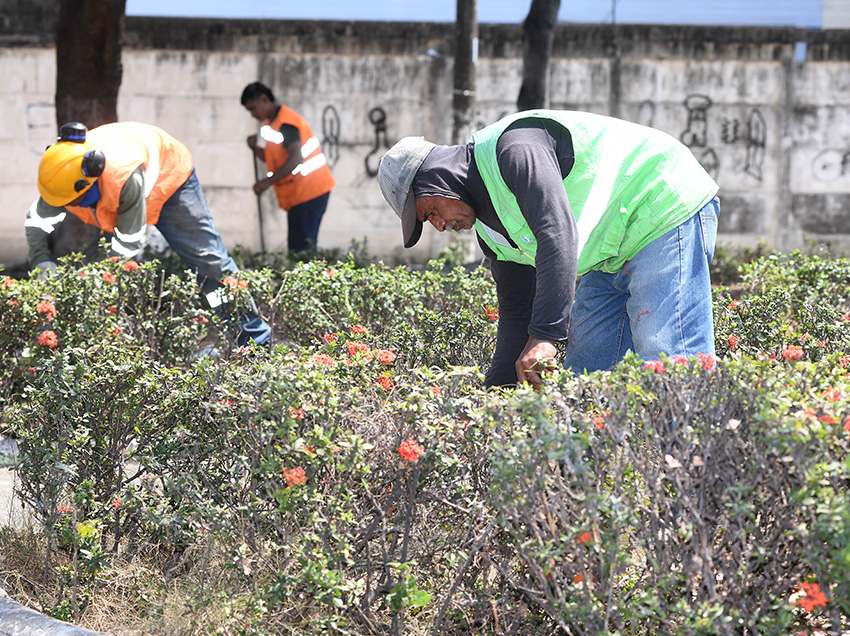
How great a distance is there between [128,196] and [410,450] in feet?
10.9

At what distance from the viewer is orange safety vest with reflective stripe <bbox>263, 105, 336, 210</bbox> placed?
27.7 ft

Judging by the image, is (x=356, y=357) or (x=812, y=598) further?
(x=356, y=357)

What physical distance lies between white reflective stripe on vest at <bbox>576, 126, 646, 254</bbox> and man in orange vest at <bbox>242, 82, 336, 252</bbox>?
5.47 meters

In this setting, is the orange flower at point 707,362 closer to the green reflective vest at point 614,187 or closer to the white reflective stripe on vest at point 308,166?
the green reflective vest at point 614,187

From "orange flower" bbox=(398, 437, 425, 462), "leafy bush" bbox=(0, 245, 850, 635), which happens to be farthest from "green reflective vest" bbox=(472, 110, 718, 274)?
"orange flower" bbox=(398, 437, 425, 462)

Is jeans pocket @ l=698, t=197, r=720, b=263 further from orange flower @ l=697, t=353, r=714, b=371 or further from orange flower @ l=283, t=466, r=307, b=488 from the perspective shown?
orange flower @ l=283, t=466, r=307, b=488

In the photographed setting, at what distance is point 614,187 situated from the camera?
3.00m

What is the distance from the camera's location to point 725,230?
11273 mm

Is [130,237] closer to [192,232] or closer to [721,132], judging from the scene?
[192,232]

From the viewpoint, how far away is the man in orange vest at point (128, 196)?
502 cm

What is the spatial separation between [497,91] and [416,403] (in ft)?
30.1

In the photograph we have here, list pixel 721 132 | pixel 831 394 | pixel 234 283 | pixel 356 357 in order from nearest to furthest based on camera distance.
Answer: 1. pixel 831 394
2. pixel 356 357
3. pixel 234 283
4. pixel 721 132

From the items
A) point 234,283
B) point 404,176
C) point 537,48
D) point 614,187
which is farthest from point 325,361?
point 537,48

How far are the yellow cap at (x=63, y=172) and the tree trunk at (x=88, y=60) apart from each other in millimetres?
2627
